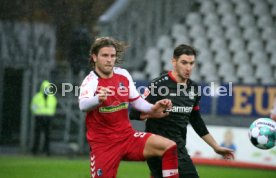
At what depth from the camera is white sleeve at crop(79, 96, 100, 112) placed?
17.7 feet

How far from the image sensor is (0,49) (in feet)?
43.2

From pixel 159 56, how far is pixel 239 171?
535 cm

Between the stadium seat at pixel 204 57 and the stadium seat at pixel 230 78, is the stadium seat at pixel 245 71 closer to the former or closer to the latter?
the stadium seat at pixel 230 78

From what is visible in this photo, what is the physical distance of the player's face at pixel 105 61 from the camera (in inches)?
226

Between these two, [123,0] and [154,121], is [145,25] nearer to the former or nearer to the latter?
[123,0]

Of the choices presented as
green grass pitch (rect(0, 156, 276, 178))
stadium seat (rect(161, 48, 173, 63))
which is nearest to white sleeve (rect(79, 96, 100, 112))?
green grass pitch (rect(0, 156, 276, 178))

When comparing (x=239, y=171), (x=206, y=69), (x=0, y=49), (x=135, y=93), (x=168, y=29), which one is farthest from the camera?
(x=168, y=29)

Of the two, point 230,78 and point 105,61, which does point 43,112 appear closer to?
point 230,78

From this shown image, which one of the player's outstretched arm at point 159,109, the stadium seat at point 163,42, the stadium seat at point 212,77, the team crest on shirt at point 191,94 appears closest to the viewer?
the player's outstretched arm at point 159,109

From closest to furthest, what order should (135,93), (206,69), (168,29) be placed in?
(135,93)
(206,69)
(168,29)

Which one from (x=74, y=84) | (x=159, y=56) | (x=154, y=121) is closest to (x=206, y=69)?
(x=159, y=56)

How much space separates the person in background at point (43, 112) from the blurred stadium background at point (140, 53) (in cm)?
25

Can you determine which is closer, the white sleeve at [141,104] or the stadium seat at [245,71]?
the white sleeve at [141,104]
